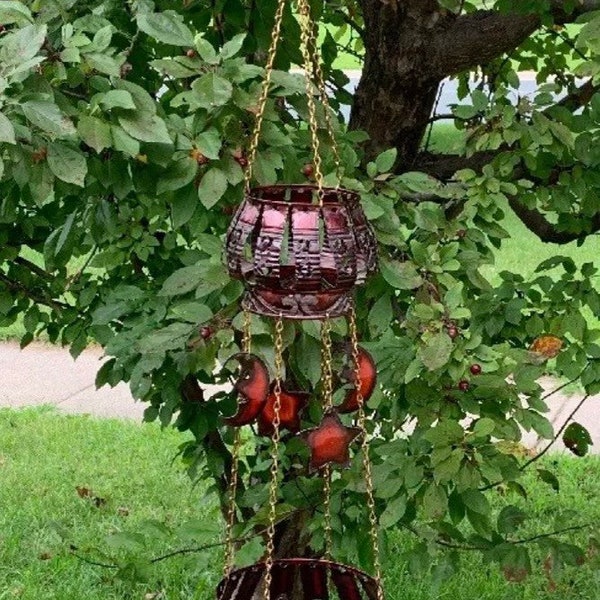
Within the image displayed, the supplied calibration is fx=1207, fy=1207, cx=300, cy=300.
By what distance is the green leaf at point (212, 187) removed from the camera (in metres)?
2.04

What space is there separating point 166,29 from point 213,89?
135mm

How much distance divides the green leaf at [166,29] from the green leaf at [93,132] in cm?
18

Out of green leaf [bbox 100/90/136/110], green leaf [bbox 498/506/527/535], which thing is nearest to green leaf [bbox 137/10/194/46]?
green leaf [bbox 100/90/136/110]

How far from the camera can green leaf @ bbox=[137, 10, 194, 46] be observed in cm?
198

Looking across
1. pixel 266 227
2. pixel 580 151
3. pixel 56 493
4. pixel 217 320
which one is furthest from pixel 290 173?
pixel 56 493

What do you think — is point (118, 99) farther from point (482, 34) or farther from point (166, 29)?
point (482, 34)

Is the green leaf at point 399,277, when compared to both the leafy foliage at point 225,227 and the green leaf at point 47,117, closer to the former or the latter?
the leafy foliage at point 225,227

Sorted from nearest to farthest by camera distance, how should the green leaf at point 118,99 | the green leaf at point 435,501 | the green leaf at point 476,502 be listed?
Answer: the green leaf at point 118,99 → the green leaf at point 435,501 → the green leaf at point 476,502

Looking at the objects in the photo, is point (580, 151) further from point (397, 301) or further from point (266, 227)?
point (266, 227)

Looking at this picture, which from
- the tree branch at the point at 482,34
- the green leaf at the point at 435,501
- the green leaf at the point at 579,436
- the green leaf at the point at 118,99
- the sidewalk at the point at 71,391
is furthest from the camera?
the sidewalk at the point at 71,391

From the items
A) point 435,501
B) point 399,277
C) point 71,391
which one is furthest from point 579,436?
point 71,391

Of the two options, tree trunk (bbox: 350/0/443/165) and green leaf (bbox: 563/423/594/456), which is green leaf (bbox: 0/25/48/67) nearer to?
tree trunk (bbox: 350/0/443/165)

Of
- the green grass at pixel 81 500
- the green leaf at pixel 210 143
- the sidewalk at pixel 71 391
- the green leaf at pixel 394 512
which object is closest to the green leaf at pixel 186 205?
the green leaf at pixel 210 143

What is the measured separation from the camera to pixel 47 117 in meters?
1.80
